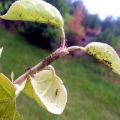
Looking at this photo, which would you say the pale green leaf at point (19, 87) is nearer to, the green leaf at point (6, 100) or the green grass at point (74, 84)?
the green leaf at point (6, 100)

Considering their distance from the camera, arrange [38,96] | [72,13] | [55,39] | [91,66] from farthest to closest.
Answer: [72,13] < [91,66] < [55,39] < [38,96]

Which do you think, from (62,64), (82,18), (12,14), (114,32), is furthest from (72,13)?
(12,14)

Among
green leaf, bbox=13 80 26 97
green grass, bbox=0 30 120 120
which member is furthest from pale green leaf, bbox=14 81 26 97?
green grass, bbox=0 30 120 120

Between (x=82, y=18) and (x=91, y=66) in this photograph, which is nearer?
(x=91, y=66)

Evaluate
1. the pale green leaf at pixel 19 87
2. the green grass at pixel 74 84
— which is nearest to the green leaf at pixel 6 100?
the pale green leaf at pixel 19 87

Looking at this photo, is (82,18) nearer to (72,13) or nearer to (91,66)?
(72,13)

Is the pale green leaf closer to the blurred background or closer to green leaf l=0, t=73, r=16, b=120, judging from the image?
green leaf l=0, t=73, r=16, b=120
